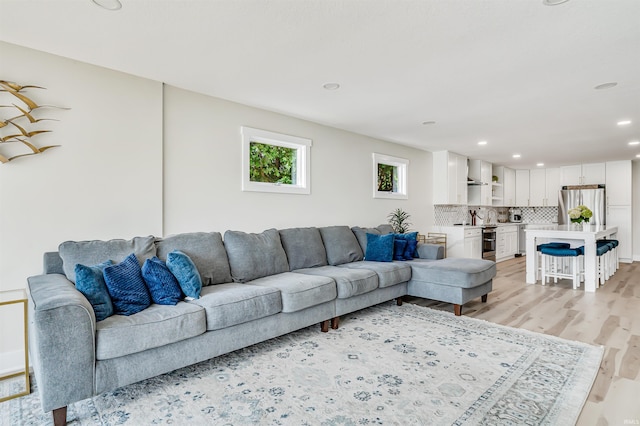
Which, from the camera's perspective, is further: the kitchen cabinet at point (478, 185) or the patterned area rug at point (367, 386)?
the kitchen cabinet at point (478, 185)

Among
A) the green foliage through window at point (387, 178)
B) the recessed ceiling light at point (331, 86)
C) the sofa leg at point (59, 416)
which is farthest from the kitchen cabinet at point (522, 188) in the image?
the sofa leg at point (59, 416)

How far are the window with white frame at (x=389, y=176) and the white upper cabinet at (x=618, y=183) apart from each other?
5356 millimetres

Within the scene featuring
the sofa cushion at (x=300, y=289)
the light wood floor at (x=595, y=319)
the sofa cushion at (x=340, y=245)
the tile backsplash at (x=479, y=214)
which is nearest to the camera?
the light wood floor at (x=595, y=319)

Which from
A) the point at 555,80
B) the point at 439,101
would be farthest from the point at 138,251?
the point at 555,80

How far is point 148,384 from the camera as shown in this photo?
2.38m

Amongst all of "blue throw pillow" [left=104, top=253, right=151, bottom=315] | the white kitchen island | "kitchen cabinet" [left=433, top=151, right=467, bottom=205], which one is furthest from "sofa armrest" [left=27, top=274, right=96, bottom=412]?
"kitchen cabinet" [left=433, top=151, right=467, bottom=205]

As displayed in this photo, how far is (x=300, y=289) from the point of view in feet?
9.80

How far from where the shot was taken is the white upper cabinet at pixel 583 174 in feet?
26.8

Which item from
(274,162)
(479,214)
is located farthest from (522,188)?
(274,162)

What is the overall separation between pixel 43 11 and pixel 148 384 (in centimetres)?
246

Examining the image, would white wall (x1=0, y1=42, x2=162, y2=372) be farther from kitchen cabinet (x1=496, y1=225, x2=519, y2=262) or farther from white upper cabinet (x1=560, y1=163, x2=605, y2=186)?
white upper cabinet (x1=560, y1=163, x2=605, y2=186)

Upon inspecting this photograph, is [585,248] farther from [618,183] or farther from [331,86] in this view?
[331,86]

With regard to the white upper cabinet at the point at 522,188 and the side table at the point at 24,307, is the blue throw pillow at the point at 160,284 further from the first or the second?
the white upper cabinet at the point at 522,188

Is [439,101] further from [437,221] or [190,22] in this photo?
[437,221]
